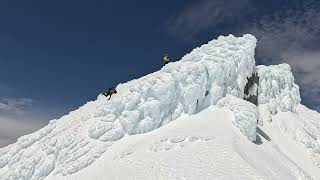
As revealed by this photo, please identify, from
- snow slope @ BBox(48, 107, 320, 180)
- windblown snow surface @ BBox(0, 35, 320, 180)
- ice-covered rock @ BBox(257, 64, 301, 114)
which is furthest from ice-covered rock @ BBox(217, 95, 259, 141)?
ice-covered rock @ BBox(257, 64, 301, 114)

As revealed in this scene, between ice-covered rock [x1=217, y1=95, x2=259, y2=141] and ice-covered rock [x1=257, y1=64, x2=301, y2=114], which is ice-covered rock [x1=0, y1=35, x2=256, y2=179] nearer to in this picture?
ice-covered rock [x1=217, y1=95, x2=259, y2=141]

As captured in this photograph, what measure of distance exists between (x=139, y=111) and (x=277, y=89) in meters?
21.7

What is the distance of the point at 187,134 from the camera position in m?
40.1

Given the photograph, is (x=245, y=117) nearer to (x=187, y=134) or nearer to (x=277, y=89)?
(x=187, y=134)

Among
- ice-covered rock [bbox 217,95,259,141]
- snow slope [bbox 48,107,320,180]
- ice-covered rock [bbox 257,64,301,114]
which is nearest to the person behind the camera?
snow slope [bbox 48,107,320,180]

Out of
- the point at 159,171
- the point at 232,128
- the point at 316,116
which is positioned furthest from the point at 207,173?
the point at 316,116

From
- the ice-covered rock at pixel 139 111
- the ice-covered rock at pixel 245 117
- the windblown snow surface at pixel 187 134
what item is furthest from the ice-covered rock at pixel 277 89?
the ice-covered rock at pixel 245 117

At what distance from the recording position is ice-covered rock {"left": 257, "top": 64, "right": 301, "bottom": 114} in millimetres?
57062

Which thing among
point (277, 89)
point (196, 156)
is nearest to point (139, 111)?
point (196, 156)

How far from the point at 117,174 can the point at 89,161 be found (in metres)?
5.34

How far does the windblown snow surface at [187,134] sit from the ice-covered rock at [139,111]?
0.33 ft

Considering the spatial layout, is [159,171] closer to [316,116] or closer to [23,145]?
[23,145]

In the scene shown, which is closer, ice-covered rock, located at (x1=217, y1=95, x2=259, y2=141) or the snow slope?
the snow slope

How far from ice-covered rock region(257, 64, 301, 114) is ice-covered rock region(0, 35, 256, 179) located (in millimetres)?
6007
